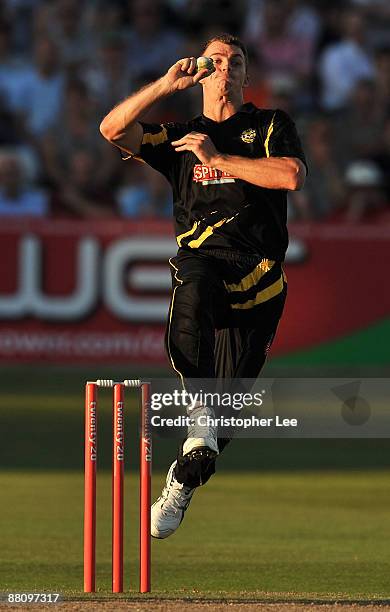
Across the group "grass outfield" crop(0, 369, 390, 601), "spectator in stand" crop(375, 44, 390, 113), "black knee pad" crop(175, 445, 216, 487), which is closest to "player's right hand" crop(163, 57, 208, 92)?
"black knee pad" crop(175, 445, 216, 487)

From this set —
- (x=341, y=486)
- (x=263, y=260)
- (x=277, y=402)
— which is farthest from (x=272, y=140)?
(x=341, y=486)

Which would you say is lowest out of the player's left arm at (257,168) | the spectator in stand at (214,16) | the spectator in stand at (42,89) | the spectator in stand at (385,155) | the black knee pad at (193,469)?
Result: the black knee pad at (193,469)

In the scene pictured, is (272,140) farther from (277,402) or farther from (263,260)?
(277,402)

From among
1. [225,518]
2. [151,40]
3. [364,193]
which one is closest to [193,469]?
[225,518]

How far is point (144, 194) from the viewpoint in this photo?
17141mm

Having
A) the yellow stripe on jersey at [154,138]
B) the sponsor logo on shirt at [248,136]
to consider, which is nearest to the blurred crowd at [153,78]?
the yellow stripe on jersey at [154,138]

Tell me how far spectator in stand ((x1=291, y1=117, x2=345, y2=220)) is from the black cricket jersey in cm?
996

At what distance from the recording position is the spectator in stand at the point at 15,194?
16.5 m

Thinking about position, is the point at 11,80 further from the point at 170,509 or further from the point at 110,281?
the point at 170,509

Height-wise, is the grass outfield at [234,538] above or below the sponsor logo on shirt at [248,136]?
below

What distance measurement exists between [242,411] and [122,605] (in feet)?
3.91

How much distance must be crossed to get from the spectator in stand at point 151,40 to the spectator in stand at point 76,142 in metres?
1.49

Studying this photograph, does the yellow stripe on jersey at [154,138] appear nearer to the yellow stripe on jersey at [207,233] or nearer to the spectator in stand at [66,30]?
the yellow stripe on jersey at [207,233]

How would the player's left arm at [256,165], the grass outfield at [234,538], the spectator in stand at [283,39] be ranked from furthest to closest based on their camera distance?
the spectator in stand at [283,39], the grass outfield at [234,538], the player's left arm at [256,165]
